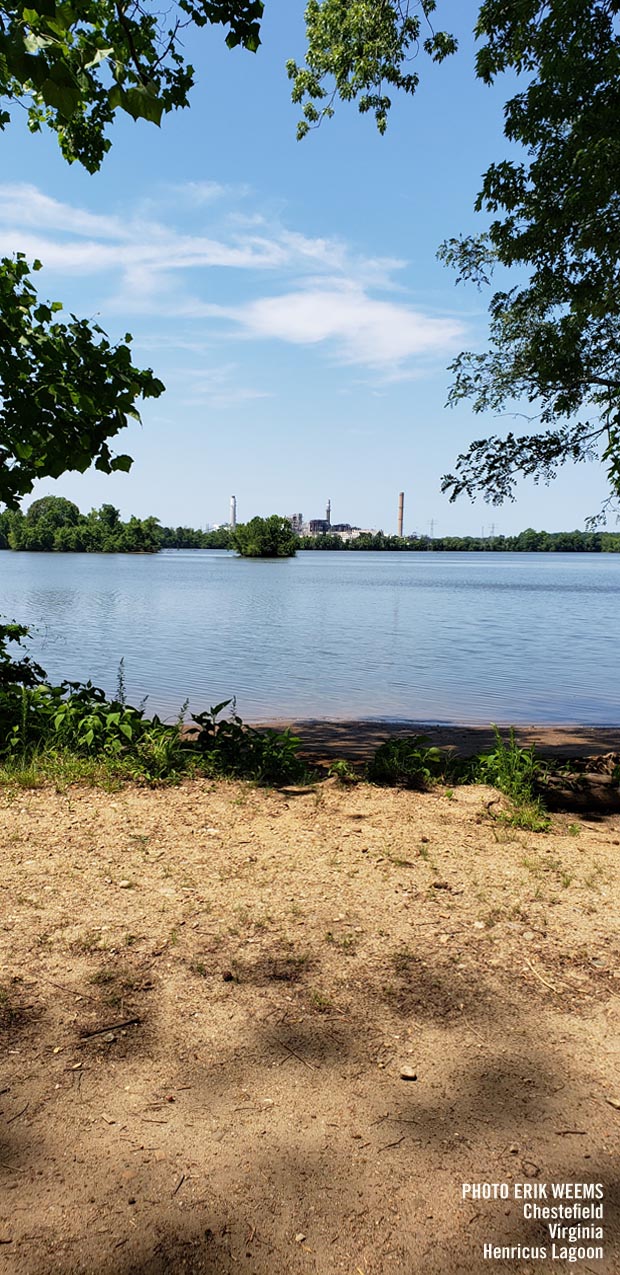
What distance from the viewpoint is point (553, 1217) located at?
91.1 inches

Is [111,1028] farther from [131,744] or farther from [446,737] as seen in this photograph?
[446,737]

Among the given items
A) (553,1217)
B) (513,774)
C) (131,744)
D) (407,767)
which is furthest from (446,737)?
(553,1217)

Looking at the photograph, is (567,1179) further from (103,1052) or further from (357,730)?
(357,730)

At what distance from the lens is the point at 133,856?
5031 mm

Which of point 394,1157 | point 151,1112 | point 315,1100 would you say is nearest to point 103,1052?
point 151,1112

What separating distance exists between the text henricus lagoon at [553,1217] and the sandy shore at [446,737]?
6.49 meters

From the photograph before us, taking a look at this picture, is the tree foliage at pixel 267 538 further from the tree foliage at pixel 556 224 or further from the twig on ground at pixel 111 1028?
the twig on ground at pixel 111 1028

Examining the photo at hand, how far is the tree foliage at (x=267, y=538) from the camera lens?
133 meters

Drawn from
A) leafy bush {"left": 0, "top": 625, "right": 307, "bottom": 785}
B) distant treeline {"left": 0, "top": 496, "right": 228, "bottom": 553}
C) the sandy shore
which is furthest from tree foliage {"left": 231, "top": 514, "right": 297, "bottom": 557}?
leafy bush {"left": 0, "top": 625, "right": 307, "bottom": 785}

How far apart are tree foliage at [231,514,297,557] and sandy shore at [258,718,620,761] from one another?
121705mm

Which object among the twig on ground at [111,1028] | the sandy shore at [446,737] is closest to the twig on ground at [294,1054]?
the twig on ground at [111,1028]

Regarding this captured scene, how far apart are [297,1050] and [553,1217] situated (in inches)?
42.4

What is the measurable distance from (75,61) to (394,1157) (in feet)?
16.8

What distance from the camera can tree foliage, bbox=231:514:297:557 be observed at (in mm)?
133125
